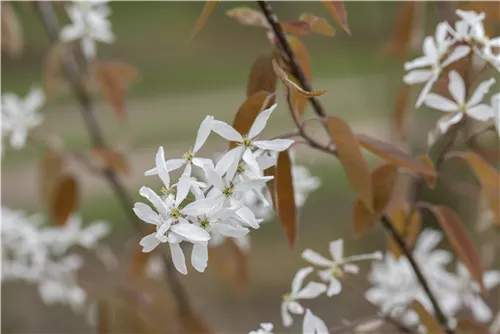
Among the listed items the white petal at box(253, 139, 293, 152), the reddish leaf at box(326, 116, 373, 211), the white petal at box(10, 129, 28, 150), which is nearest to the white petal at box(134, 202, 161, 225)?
the white petal at box(253, 139, 293, 152)

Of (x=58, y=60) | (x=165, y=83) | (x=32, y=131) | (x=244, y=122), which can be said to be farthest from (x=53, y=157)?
(x=165, y=83)

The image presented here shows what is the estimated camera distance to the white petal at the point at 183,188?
0.59 meters

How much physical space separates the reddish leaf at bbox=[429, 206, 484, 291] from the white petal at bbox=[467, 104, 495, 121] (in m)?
0.13

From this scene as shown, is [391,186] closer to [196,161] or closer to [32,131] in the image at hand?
[196,161]

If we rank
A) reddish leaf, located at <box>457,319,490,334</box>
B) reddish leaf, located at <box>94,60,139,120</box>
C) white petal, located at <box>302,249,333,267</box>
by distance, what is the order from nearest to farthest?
white petal, located at <box>302,249,333,267</box>, reddish leaf, located at <box>457,319,490,334</box>, reddish leaf, located at <box>94,60,139,120</box>

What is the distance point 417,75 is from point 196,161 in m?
0.34

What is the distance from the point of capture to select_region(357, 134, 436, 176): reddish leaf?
743mm

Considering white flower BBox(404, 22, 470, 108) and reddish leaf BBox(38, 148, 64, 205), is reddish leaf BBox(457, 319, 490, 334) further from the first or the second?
reddish leaf BBox(38, 148, 64, 205)

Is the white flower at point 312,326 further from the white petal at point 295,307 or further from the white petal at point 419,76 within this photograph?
the white petal at point 419,76

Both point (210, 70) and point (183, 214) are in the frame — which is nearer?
point (183, 214)

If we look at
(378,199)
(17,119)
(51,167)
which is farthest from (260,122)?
(51,167)

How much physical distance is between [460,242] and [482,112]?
17 cm

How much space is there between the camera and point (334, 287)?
0.78 metres

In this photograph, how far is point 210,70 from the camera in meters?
9.05
